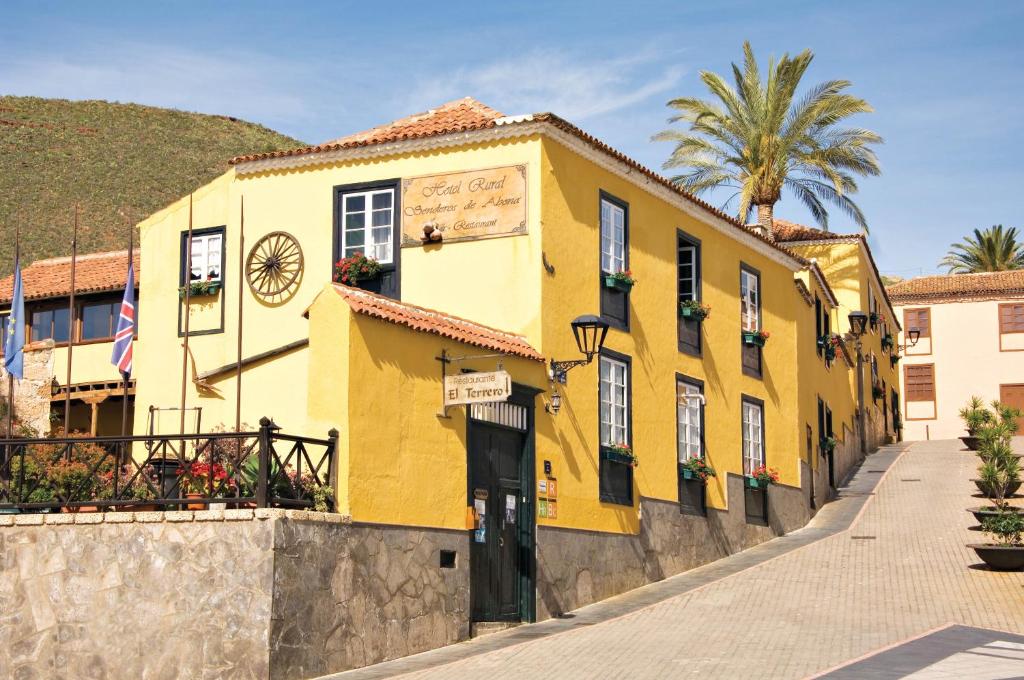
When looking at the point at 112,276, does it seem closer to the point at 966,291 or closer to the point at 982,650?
the point at 982,650

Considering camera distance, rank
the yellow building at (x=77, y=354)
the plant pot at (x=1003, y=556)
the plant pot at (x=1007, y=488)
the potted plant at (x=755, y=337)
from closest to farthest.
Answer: the plant pot at (x=1003, y=556) → the potted plant at (x=755, y=337) → the plant pot at (x=1007, y=488) → the yellow building at (x=77, y=354)

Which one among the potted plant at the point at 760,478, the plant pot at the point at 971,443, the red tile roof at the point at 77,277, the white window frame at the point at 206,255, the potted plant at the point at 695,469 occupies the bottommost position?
the potted plant at the point at 760,478

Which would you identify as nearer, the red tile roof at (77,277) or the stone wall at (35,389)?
the stone wall at (35,389)

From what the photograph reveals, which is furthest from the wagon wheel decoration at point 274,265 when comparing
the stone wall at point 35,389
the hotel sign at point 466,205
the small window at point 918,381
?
the small window at point 918,381

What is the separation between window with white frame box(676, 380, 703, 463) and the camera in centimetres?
2477

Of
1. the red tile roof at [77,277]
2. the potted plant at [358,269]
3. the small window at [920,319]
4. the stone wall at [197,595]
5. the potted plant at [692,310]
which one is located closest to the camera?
the stone wall at [197,595]

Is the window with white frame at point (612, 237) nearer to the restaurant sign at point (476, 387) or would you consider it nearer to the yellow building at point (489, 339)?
the yellow building at point (489, 339)

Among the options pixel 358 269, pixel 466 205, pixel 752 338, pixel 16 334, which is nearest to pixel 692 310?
pixel 752 338

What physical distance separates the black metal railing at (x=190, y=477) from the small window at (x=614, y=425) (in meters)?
7.01

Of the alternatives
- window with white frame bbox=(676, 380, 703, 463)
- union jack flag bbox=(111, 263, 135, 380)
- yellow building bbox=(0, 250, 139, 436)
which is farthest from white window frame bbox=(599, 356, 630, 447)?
yellow building bbox=(0, 250, 139, 436)

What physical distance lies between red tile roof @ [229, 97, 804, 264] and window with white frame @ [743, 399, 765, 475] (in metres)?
4.83

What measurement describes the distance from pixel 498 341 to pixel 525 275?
158 cm

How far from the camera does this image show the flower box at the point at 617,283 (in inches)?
890

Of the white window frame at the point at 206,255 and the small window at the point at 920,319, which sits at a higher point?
the small window at the point at 920,319
